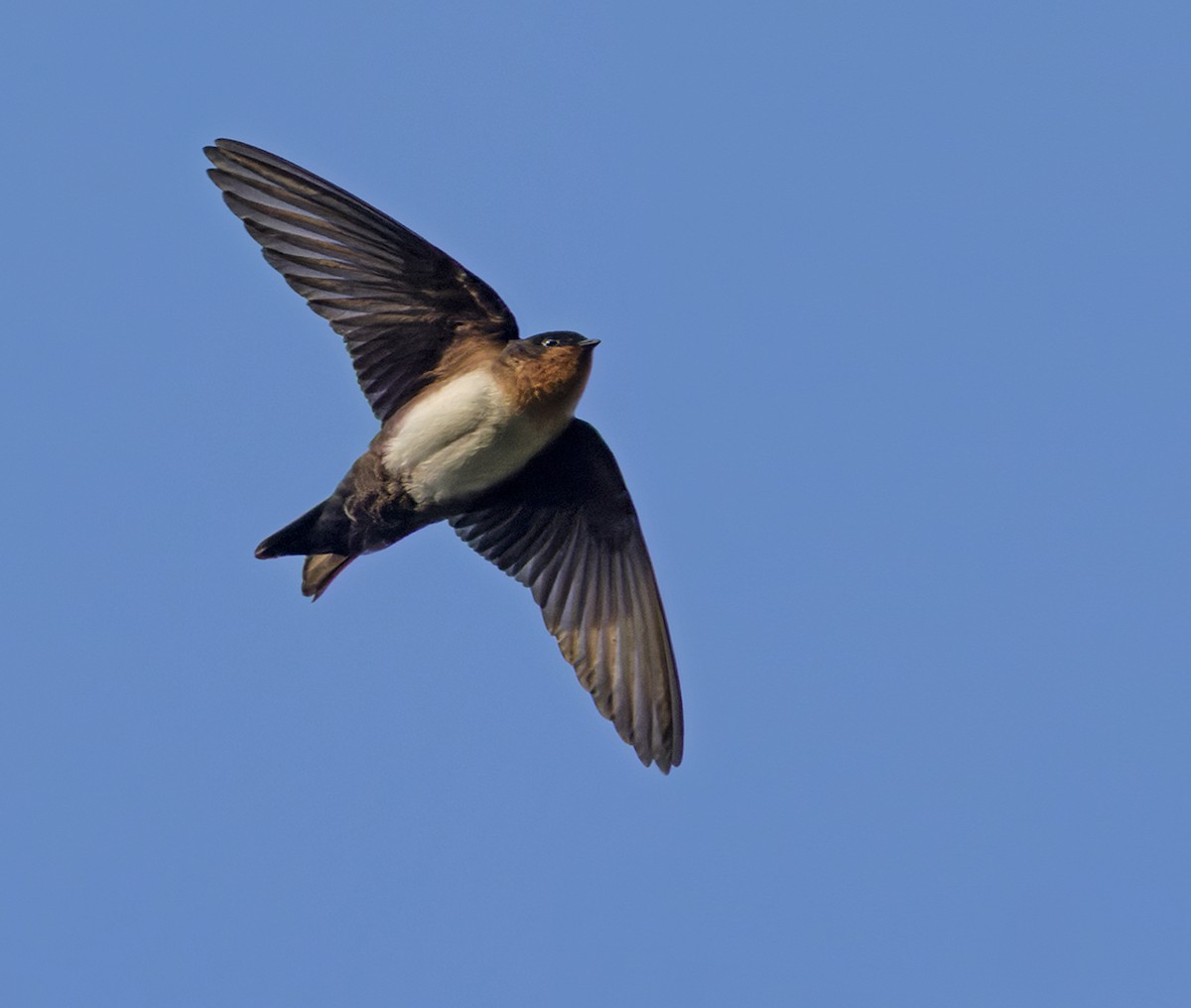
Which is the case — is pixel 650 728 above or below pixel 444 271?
below

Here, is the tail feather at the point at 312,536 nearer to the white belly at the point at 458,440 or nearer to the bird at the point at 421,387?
the bird at the point at 421,387

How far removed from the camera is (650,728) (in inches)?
401

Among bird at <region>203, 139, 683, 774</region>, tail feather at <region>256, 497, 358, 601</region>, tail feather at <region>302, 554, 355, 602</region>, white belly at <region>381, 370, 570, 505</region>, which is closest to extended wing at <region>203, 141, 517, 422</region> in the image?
bird at <region>203, 139, 683, 774</region>

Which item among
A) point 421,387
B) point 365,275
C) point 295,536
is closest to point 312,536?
point 295,536

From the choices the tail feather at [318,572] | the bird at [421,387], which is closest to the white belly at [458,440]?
the bird at [421,387]

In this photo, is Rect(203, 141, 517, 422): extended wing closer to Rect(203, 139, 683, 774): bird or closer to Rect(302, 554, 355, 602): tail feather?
Rect(203, 139, 683, 774): bird

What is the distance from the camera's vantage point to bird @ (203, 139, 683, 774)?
955 cm

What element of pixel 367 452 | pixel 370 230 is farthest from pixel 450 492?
pixel 370 230

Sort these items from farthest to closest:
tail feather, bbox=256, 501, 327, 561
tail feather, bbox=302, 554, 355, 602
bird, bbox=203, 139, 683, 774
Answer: tail feather, bbox=302, 554, 355, 602 → tail feather, bbox=256, 501, 327, 561 → bird, bbox=203, 139, 683, 774

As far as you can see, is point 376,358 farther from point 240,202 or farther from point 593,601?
point 593,601

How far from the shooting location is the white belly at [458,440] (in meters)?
9.55

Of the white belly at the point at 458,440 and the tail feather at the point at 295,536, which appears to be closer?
the white belly at the point at 458,440

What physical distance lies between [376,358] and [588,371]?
95 centimetres

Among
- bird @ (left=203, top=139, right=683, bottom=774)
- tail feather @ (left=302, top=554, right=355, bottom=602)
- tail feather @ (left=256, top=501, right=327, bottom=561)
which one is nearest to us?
bird @ (left=203, top=139, right=683, bottom=774)
